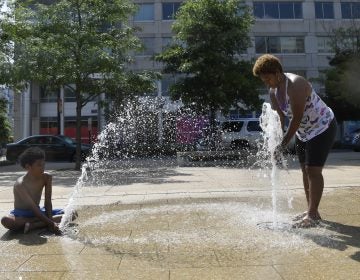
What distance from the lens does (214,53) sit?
67.9 feet

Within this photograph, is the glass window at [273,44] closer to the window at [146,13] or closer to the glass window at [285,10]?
the glass window at [285,10]

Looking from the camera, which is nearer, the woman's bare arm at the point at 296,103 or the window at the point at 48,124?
the woman's bare arm at the point at 296,103

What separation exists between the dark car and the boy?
18095 mm

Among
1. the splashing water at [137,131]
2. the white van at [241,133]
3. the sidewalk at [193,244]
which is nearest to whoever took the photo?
the sidewalk at [193,244]

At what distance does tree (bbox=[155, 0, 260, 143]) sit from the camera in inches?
814

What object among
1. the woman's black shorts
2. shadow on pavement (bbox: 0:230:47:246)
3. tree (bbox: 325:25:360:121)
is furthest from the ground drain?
tree (bbox: 325:25:360:121)

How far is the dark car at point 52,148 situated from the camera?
23.0m

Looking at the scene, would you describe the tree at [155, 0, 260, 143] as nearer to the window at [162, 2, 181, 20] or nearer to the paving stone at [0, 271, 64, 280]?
the paving stone at [0, 271, 64, 280]

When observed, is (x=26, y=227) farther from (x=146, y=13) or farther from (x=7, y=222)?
(x=146, y=13)

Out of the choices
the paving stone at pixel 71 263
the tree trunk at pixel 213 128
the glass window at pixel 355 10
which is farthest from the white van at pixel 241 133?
the glass window at pixel 355 10

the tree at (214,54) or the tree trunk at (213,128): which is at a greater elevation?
the tree at (214,54)

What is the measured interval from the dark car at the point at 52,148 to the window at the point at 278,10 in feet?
80.1

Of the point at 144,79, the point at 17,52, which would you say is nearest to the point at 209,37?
the point at 144,79

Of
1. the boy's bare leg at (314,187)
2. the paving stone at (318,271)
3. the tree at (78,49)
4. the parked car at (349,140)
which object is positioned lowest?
the paving stone at (318,271)
